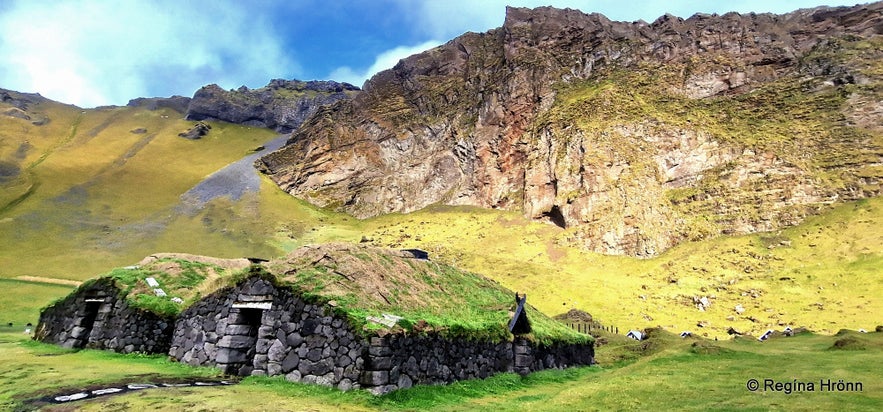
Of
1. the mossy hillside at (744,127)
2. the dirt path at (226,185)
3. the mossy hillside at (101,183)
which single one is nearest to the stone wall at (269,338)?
the mossy hillside at (101,183)

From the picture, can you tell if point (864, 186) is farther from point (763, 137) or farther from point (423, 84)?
point (423, 84)

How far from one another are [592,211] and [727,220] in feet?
64.5

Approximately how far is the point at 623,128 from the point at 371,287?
275 ft

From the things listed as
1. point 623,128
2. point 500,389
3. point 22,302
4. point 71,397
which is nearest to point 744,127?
point 623,128

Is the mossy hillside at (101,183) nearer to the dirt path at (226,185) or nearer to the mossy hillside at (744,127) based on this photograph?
the dirt path at (226,185)

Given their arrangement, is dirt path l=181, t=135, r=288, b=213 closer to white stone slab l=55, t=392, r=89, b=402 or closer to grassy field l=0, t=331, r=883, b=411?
grassy field l=0, t=331, r=883, b=411

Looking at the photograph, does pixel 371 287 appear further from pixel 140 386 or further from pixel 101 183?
pixel 101 183

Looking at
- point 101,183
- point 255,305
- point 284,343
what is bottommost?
point 284,343

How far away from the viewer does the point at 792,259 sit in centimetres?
6397

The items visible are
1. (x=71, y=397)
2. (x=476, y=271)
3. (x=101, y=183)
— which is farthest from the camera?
(x=101, y=183)

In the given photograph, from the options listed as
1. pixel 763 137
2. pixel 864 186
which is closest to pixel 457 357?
pixel 864 186

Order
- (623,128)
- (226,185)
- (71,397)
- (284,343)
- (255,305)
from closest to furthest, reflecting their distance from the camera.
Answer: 1. (71,397)
2. (284,343)
3. (255,305)
4. (623,128)
5. (226,185)

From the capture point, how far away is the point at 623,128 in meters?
91.2

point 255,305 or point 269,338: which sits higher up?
point 255,305
